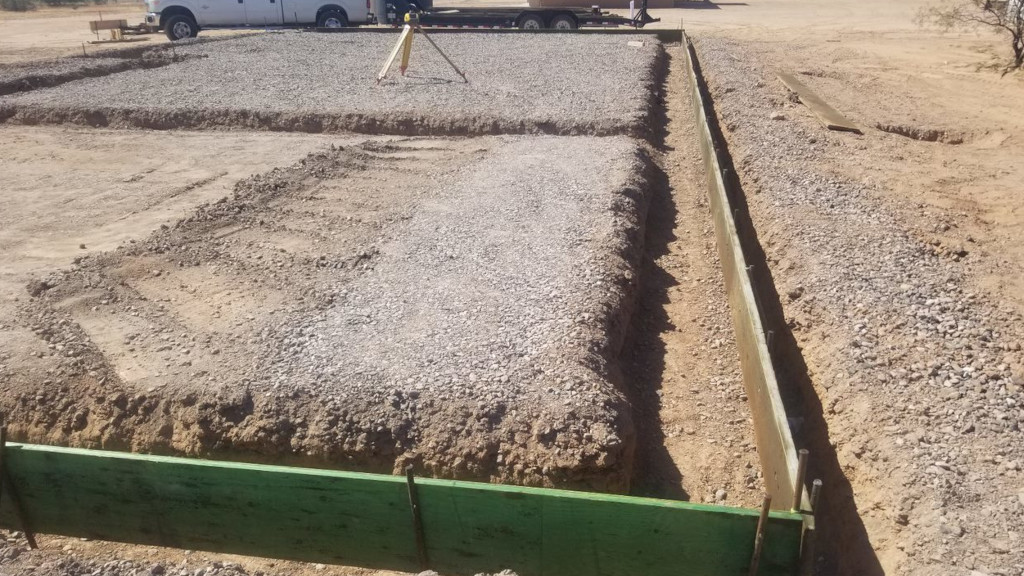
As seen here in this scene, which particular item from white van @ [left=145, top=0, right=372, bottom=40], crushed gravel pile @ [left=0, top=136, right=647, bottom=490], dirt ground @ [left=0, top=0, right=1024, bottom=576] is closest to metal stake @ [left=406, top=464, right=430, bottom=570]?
crushed gravel pile @ [left=0, top=136, right=647, bottom=490]

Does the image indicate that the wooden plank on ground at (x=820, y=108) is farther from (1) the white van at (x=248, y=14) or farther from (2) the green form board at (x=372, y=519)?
(1) the white van at (x=248, y=14)

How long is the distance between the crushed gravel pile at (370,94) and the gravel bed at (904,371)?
4.33m

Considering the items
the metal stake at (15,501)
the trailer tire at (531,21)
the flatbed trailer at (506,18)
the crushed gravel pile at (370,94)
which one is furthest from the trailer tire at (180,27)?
the metal stake at (15,501)

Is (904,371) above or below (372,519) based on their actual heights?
above

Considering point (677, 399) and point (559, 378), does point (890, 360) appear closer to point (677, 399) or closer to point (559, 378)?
point (677, 399)

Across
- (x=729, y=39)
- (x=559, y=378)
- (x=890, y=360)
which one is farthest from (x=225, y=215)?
(x=729, y=39)

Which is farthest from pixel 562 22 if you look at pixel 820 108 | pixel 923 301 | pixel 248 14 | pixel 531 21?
pixel 923 301

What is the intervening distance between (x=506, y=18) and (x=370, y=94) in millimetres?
10714

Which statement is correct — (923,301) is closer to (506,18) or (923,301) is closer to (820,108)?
(820,108)

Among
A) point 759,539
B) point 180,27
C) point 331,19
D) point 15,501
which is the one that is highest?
point 331,19

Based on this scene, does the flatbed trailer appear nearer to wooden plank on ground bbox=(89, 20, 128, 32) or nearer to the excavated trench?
wooden plank on ground bbox=(89, 20, 128, 32)

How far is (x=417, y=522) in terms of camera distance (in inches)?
151

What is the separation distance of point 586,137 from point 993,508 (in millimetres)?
7976

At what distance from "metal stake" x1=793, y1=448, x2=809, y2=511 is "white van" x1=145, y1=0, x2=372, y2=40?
857 inches
